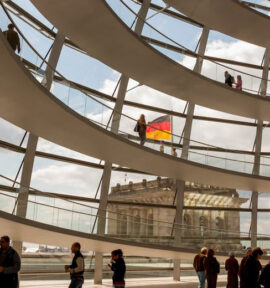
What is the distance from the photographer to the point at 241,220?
85.5 feet

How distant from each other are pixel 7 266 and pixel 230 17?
1715 cm

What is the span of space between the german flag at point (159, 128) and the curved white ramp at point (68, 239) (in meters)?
5.36

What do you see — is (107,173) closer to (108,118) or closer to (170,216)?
(108,118)

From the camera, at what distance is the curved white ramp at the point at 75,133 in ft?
42.6

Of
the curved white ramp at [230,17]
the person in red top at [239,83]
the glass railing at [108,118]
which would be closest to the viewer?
the glass railing at [108,118]

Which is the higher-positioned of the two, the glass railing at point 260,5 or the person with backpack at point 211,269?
the glass railing at point 260,5

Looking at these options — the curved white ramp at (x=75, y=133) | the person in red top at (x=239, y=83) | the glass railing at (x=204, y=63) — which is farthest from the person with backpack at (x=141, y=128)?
the person in red top at (x=239, y=83)

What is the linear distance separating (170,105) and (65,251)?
9.31m

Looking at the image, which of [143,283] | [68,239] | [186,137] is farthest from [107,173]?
[186,137]

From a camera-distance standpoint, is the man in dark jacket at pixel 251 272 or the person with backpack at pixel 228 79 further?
the person with backpack at pixel 228 79

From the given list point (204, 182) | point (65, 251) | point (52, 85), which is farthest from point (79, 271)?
point (204, 182)

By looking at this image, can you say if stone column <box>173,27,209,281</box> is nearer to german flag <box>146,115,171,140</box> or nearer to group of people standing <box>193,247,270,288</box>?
german flag <box>146,115,171,140</box>

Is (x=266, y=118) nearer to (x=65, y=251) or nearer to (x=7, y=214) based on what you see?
(x=65, y=251)

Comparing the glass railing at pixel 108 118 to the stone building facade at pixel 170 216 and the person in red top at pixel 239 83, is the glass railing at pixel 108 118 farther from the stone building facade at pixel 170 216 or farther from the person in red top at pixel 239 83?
the person in red top at pixel 239 83
